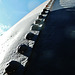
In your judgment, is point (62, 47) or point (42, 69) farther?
point (62, 47)

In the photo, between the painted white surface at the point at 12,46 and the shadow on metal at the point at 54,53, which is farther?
the painted white surface at the point at 12,46

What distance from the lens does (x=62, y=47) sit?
1403 millimetres

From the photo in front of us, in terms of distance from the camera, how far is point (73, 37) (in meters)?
1.54

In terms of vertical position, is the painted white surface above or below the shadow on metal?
below

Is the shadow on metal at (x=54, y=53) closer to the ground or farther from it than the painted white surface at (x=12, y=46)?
farther from it

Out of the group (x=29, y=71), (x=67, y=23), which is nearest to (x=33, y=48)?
(x=29, y=71)

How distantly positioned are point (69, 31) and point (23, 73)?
0.92 metres

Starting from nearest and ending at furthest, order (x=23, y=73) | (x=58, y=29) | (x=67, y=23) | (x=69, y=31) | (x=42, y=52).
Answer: (x=23, y=73)
(x=42, y=52)
(x=69, y=31)
(x=58, y=29)
(x=67, y=23)

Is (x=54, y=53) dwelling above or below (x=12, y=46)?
above

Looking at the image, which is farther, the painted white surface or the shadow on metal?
the painted white surface

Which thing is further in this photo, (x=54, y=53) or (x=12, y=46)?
(x=12, y=46)

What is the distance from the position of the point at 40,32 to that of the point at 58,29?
0.92 ft

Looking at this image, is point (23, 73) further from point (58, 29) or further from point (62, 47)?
point (58, 29)

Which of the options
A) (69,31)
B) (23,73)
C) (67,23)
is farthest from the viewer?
(67,23)
